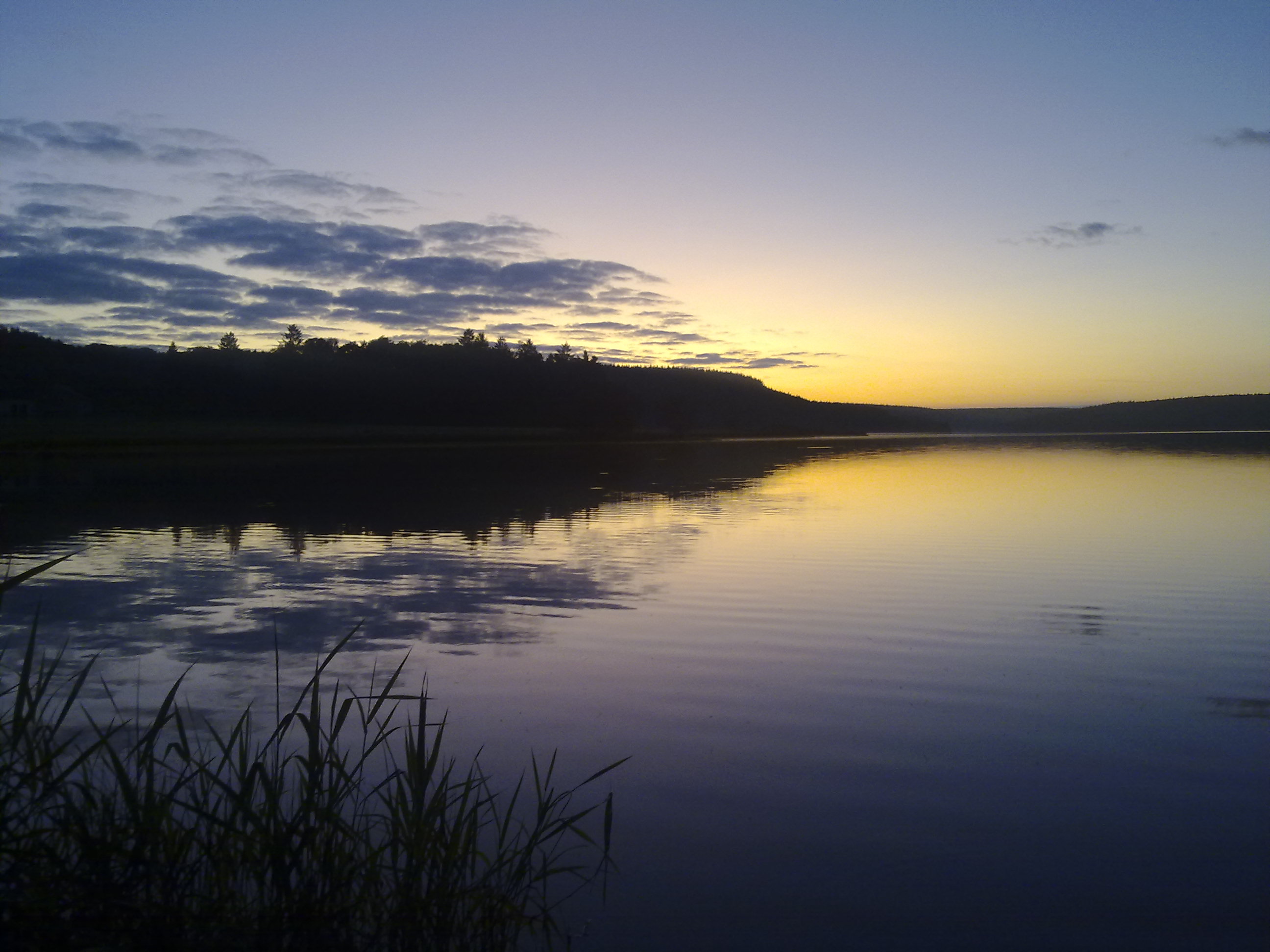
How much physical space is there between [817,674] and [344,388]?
83.0 metres

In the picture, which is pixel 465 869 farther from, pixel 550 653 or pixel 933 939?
pixel 550 653

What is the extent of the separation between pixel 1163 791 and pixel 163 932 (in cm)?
484

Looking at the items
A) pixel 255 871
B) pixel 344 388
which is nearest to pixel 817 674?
pixel 255 871

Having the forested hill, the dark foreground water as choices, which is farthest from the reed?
the forested hill

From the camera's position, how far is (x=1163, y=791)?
4.92m

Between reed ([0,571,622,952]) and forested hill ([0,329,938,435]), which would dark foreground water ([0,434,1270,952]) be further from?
forested hill ([0,329,938,435])

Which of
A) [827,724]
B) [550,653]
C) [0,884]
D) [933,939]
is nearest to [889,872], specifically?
[933,939]

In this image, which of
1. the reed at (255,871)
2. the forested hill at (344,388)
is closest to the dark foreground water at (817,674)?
the reed at (255,871)

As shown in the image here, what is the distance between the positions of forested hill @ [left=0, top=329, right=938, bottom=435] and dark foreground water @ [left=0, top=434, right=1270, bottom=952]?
5779cm

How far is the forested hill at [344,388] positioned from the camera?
69.9 metres

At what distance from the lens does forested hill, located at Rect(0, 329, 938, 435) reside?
69.9 meters

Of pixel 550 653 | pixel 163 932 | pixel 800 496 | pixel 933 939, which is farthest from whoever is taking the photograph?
pixel 800 496

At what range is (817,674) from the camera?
715 centimetres

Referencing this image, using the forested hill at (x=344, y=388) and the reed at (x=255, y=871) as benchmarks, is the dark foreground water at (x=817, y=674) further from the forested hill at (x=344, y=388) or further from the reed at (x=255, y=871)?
the forested hill at (x=344, y=388)
